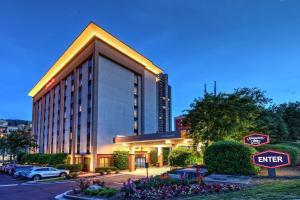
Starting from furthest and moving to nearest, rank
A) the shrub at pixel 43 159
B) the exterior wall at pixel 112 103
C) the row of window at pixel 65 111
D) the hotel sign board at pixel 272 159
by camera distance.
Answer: the shrub at pixel 43 159 < the row of window at pixel 65 111 < the exterior wall at pixel 112 103 < the hotel sign board at pixel 272 159

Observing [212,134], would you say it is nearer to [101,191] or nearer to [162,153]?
[101,191]

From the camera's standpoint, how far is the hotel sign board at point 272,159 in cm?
1515

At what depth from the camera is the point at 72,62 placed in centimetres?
5191

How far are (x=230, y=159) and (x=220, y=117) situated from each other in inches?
278

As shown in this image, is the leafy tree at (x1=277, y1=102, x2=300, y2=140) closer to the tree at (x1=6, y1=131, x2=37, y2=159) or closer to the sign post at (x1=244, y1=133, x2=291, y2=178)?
the sign post at (x1=244, y1=133, x2=291, y2=178)

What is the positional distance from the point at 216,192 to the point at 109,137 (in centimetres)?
3250

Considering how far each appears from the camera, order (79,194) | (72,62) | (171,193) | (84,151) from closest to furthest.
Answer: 1. (171,193)
2. (79,194)
3. (84,151)
4. (72,62)

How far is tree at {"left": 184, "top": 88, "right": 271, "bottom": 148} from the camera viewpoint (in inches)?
963

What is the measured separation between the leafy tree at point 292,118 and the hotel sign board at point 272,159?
25451 millimetres

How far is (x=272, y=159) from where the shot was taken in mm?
15602

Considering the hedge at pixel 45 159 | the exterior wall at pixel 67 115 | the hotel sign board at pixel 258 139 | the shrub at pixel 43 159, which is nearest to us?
the hotel sign board at pixel 258 139

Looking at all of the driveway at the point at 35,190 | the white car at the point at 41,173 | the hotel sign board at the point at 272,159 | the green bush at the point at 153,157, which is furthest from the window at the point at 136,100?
the hotel sign board at the point at 272,159

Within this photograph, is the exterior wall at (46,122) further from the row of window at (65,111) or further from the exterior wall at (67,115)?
the exterior wall at (67,115)

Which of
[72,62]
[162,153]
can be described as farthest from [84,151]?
[72,62]
